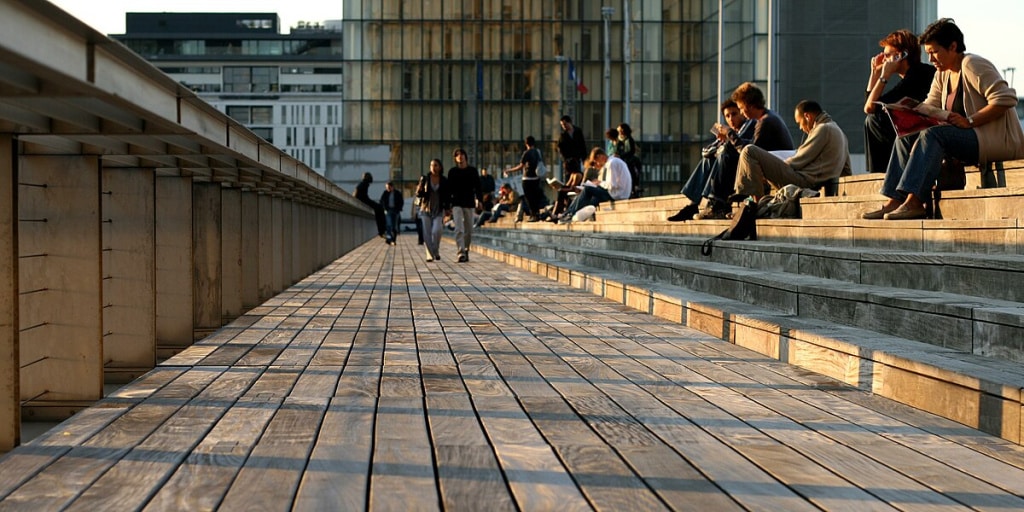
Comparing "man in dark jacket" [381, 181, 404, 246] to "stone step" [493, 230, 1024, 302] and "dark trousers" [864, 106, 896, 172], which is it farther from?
"dark trousers" [864, 106, 896, 172]

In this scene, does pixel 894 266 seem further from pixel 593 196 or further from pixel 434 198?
pixel 434 198

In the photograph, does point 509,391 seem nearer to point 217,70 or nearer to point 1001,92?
point 1001,92

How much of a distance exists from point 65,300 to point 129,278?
4.07 feet

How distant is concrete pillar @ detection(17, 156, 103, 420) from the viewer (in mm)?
5422

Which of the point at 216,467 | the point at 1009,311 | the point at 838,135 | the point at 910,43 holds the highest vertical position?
the point at 910,43

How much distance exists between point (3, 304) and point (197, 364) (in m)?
2.04

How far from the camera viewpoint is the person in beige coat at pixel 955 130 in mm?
7551

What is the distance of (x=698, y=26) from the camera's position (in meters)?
76.1

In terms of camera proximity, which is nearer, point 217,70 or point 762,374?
point 762,374

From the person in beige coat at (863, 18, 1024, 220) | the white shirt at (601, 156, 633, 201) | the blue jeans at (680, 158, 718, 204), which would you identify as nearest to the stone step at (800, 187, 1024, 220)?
the person in beige coat at (863, 18, 1024, 220)

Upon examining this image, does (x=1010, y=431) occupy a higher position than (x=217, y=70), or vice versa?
(x=217, y=70)

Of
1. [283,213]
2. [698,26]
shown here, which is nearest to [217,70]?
[698,26]

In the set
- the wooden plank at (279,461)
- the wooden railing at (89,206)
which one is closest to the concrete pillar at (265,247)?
the wooden railing at (89,206)

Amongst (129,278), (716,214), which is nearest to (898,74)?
(716,214)
